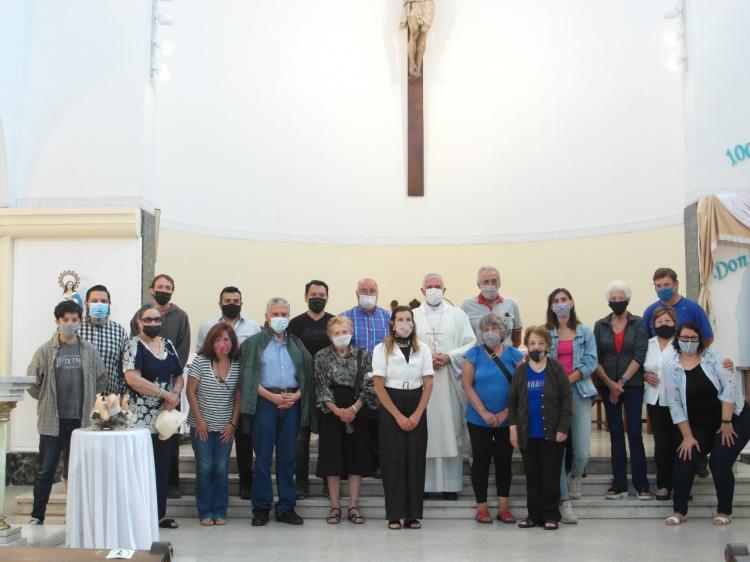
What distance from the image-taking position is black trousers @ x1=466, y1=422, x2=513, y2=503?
5309 mm

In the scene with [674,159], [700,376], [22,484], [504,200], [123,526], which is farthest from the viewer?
[504,200]

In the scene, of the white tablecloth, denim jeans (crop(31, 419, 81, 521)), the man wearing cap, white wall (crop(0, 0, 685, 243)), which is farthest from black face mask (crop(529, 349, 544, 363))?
white wall (crop(0, 0, 685, 243))

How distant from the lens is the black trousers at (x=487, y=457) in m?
5.31

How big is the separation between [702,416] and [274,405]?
8.86 ft

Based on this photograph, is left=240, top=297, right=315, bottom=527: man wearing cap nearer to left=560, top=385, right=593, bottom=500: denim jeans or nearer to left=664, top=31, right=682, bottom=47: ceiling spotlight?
left=560, top=385, right=593, bottom=500: denim jeans

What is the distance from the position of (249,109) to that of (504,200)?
125 inches

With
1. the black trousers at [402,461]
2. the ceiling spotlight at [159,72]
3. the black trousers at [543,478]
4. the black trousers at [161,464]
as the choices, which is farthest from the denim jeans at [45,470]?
the ceiling spotlight at [159,72]

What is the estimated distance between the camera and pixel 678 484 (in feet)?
17.1

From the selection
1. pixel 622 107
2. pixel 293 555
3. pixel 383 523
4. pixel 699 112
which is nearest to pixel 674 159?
pixel 622 107

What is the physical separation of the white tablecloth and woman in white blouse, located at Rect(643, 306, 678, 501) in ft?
10.7

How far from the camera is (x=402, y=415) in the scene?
5.18 meters

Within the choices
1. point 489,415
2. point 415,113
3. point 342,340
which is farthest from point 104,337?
point 415,113

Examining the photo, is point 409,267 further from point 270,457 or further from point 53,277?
point 270,457

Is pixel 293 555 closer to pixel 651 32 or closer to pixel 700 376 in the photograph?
pixel 700 376
